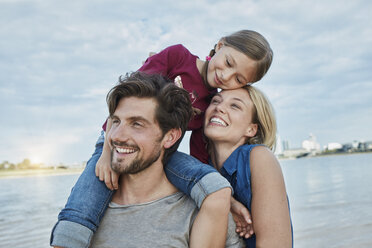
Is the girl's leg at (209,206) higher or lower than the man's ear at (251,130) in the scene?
lower

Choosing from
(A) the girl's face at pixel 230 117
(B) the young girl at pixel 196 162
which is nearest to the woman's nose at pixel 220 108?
(A) the girl's face at pixel 230 117

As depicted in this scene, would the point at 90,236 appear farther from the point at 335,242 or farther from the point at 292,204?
the point at 292,204

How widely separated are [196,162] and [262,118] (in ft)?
2.87

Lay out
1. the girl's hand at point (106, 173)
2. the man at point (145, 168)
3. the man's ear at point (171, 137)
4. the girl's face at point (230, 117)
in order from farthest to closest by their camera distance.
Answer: the girl's face at point (230, 117)
the man's ear at point (171, 137)
the girl's hand at point (106, 173)
the man at point (145, 168)

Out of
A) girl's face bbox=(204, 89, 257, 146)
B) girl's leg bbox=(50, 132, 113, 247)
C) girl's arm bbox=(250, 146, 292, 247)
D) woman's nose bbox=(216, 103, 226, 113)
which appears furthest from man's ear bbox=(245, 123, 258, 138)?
girl's leg bbox=(50, 132, 113, 247)

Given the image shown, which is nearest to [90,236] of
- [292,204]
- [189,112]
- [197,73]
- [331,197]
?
[189,112]

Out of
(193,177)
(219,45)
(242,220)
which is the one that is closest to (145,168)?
(193,177)

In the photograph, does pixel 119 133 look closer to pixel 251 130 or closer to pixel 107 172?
pixel 107 172

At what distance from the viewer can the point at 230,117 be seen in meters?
3.28

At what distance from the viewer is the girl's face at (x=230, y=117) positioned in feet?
10.7

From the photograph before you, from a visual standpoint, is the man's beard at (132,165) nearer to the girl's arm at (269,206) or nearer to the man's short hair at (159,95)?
the man's short hair at (159,95)

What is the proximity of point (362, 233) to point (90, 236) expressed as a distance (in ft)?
23.6

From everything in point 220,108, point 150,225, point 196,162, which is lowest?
point 150,225

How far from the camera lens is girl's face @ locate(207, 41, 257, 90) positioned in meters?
3.34
